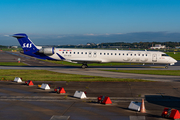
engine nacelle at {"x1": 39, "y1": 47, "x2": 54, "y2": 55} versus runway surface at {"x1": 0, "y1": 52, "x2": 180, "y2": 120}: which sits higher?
engine nacelle at {"x1": 39, "y1": 47, "x2": 54, "y2": 55}

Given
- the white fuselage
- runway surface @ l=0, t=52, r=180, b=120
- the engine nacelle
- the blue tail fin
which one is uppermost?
the blue tail fin

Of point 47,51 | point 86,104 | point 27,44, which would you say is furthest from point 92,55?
point 86,104

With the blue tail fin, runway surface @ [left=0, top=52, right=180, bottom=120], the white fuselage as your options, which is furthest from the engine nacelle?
runway surface @ [left=0, top=52, right=180, bottom=120]

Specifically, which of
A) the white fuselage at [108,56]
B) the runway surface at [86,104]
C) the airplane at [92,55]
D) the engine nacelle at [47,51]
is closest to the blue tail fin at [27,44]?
the airplane at [92,55]

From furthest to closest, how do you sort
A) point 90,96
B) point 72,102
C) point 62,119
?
point 90,96 < point 72,102 < point 62,119

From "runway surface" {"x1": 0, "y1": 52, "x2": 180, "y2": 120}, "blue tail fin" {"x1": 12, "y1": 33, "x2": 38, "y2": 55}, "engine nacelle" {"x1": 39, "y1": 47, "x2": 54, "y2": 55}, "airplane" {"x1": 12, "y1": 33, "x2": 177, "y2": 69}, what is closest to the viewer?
"runway surface" {"x1": 0, "y1": 52, "x2": 180, "y2": 120}

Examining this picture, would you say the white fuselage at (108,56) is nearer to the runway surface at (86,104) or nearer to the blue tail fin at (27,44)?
the blue tail fin at (27,44)

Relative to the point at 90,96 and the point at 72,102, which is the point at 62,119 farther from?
the point at 90,96

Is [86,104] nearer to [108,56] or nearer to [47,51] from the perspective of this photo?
[108,56]

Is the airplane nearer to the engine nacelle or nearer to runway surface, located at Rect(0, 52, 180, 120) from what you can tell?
the engine nacelle

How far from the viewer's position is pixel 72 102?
13648 millimetres

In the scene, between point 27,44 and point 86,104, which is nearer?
point 86,104

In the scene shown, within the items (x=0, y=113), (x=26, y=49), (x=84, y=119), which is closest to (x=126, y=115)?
(x=84, y=119)

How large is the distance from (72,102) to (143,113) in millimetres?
4720
